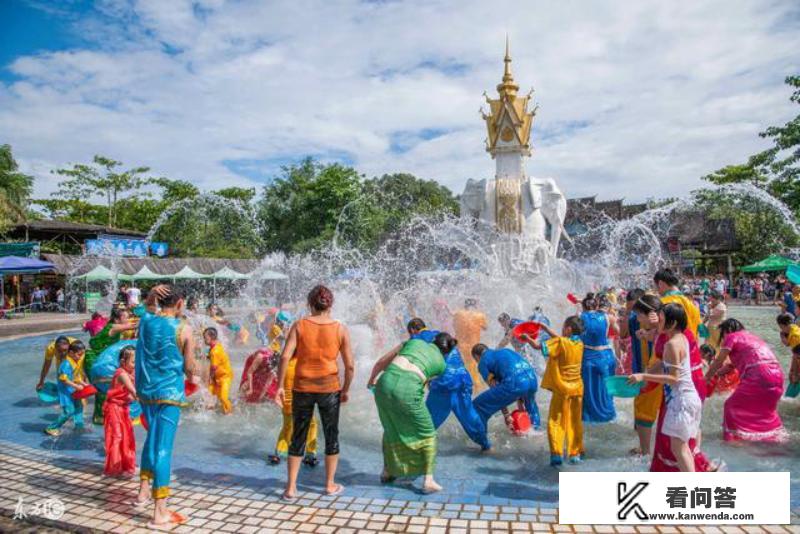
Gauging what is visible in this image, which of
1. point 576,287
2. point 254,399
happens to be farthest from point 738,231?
point 254,399

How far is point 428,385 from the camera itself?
5723mm

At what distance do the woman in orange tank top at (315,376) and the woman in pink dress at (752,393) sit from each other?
3.94m

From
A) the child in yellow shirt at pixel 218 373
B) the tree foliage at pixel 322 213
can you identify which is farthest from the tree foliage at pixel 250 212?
the child in yellow shirt at pixel 218 373

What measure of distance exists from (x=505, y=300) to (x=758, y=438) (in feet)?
22.9

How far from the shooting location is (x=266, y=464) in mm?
5609

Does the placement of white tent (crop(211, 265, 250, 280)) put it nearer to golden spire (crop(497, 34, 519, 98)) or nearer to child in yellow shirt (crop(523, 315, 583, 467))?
golden spire (crop(497, 34, 519, 98))

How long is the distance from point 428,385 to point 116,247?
105ft

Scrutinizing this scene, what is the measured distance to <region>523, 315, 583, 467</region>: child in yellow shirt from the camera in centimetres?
531

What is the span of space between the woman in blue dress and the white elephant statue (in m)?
12.2

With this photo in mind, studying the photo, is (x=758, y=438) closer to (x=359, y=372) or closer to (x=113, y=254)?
(x=359, y=372)

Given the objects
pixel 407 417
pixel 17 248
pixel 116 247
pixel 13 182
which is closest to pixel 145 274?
pixel 17 248

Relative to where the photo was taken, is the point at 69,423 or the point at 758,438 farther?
the point at 69,423

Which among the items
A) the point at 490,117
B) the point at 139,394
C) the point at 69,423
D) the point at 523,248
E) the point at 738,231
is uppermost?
the point at 490,117

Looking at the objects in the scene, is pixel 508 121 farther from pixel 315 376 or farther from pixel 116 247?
pixel 116 247
